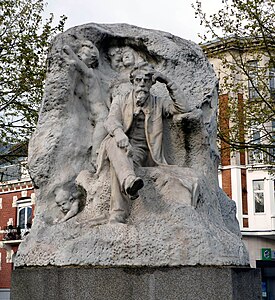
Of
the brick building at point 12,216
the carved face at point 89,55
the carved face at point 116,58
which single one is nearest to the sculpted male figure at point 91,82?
the carved face at point 89,55

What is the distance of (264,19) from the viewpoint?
13.8 meters

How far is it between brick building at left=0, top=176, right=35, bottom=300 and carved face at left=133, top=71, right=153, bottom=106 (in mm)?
24606

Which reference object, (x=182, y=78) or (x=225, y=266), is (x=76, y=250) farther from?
(x=182, y=78)

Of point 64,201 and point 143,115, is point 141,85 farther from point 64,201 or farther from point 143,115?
point 64,201

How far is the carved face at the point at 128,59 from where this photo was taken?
755 cm

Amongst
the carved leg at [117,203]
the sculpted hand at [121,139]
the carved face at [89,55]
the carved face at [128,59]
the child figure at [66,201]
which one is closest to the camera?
the carved leg at [117,203]

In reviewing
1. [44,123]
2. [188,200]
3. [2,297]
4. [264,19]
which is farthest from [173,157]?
[2,297]

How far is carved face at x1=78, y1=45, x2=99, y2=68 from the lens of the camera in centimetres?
733

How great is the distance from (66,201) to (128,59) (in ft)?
6.60

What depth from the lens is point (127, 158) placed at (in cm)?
Answer: 611

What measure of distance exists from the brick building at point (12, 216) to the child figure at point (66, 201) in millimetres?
24173

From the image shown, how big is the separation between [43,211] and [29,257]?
643mm

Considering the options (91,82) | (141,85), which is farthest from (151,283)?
(91,82)

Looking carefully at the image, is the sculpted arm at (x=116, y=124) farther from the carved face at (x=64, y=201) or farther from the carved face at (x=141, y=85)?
the carved face at (x=64, y=201)
